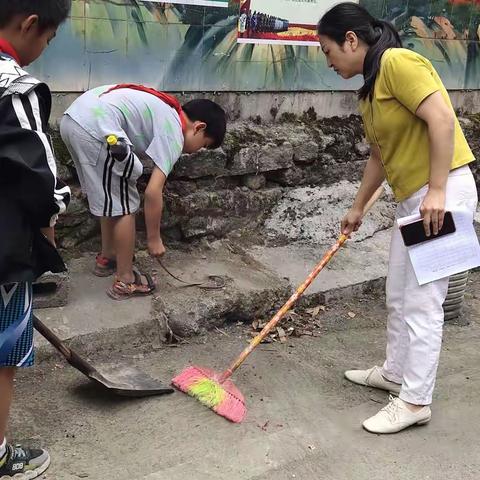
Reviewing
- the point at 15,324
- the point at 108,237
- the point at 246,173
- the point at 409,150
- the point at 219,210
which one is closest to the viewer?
the point at 15,324

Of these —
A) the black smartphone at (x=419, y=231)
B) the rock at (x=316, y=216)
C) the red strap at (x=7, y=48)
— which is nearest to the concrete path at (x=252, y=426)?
the black smartphone at (x=419, y=231)

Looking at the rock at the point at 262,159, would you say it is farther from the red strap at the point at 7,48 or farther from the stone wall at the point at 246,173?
the red strap at the point at 7,48

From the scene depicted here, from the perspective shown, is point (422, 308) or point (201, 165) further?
point (201, 165)

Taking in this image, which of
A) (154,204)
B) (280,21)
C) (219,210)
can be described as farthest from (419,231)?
(280,21)

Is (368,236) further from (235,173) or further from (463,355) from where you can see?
(463,355)

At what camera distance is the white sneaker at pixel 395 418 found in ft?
9.20

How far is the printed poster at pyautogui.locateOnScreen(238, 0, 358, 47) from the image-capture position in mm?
4527

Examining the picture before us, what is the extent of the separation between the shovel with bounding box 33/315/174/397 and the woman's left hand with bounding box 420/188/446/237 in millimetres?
1402

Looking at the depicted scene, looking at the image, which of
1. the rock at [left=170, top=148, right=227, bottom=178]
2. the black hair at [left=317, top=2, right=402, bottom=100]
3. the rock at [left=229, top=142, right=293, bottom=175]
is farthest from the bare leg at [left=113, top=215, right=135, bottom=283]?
the black hair at [left=317, top=2, right=402, bottom=100]

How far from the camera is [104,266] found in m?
3.88

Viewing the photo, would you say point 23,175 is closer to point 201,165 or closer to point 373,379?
point 373,379

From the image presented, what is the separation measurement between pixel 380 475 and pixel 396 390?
25.7 inches

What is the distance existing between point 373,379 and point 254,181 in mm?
2046

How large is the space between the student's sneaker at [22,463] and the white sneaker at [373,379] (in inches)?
61.3
